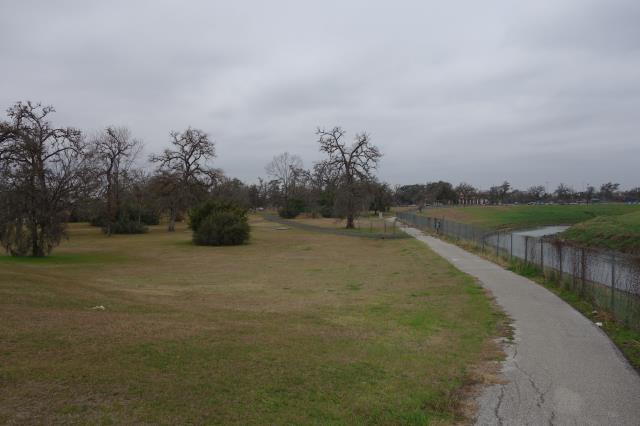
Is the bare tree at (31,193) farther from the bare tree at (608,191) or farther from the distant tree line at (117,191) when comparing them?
the bare tree at (608,191)

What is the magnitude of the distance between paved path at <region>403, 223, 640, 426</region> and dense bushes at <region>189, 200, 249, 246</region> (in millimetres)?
36439

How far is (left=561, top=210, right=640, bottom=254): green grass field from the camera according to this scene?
34.3 metres

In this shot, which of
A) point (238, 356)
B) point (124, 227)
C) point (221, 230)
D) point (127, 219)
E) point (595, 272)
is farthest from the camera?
point (127, 219)

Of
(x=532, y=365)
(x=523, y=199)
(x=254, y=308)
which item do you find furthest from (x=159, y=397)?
(x=523, y=199)

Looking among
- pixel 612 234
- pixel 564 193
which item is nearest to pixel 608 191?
pixel 564 193

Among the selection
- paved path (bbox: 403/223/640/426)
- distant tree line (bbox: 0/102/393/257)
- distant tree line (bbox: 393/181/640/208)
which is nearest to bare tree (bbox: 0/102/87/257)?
distant tree line (bbox: 0/102/393/257)

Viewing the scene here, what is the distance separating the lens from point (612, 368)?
7688 mm

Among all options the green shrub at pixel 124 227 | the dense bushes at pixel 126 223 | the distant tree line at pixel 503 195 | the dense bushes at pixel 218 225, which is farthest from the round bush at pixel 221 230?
the distant tree line at pixel 503 195

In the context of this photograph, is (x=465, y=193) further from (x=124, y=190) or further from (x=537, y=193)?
(x=124, y=190)

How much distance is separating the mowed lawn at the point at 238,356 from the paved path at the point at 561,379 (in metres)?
0.56

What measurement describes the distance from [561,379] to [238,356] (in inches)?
175

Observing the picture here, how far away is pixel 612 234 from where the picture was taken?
124ft

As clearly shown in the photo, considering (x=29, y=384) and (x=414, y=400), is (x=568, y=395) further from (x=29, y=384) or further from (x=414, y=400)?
(x=29, y=384)

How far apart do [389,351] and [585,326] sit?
16.4 ft
